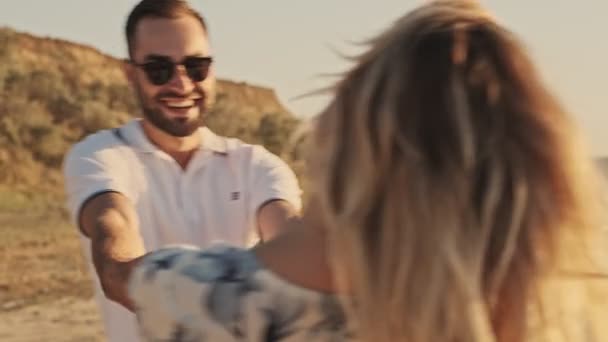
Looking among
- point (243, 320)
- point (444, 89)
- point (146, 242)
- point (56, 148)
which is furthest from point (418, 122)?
point (56, 148)

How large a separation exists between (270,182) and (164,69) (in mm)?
407

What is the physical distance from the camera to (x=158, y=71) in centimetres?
349

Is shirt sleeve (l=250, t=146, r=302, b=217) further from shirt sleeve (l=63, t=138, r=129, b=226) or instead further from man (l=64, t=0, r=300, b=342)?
shirt sleeve (l=63, t=138, r=129, b=226)

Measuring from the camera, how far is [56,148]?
2877cm

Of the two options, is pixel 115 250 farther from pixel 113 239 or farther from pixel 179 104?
pixel 179 104

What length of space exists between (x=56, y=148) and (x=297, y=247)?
2725 centimetres

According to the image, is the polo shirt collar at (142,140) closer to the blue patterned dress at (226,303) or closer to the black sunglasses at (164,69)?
the black sunglasses at (164,69)

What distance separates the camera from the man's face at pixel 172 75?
138 inches

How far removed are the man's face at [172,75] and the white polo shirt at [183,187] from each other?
70 mm

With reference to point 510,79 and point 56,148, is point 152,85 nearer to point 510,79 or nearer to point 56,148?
point 510,79

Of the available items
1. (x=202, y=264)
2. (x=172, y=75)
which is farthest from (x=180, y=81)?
(x=202, y=264)

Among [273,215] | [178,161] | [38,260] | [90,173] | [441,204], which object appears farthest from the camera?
[38,260]

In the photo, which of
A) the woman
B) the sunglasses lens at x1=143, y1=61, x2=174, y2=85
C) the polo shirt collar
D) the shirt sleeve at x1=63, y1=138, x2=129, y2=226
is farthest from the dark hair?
the woman

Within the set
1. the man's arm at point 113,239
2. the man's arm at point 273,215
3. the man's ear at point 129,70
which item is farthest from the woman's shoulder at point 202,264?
the man's ear at point 129,70
